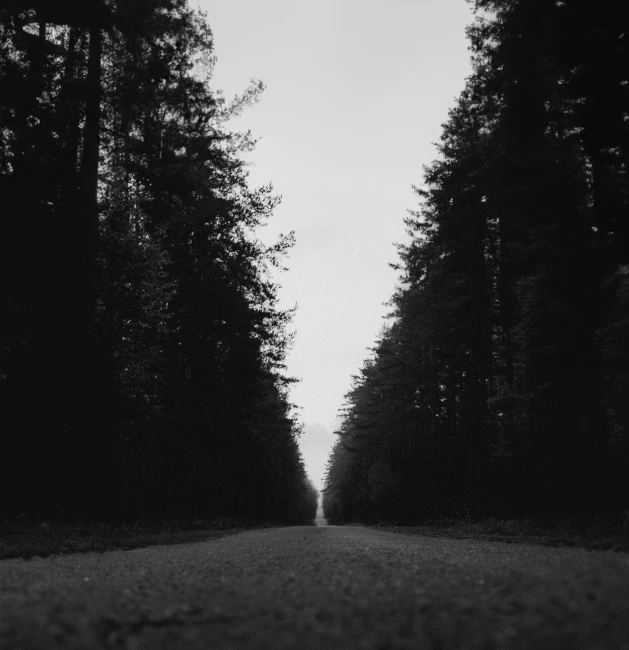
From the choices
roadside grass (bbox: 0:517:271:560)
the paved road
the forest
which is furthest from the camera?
the forest

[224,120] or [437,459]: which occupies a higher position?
[224,120]

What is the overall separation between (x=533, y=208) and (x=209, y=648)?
21.0 m

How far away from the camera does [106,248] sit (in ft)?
59.3

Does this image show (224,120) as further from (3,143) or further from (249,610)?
(249,610)

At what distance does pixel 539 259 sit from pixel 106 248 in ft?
44.8

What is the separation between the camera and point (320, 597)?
3.43 meters

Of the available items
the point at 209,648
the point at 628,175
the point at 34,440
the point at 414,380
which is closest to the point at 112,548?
the point at 34,440

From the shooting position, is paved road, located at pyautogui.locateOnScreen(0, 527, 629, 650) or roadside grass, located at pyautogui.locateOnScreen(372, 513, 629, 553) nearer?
A: paved road, located at pyautogui.locateOnScreen(0, 527, 629, 650)

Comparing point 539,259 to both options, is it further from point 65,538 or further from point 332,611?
point 332,611

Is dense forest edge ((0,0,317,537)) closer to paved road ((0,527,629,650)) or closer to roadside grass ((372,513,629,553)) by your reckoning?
roadside grass ((372,513,629,553))

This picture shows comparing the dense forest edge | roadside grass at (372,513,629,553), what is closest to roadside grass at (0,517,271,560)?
the dense forest edge

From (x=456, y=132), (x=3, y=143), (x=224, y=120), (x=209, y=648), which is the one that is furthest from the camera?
(x=456, y=132)

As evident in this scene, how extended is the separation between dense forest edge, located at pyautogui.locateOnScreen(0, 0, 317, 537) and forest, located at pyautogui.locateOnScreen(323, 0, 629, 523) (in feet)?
27.5

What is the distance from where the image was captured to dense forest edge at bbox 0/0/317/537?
1558 cm
